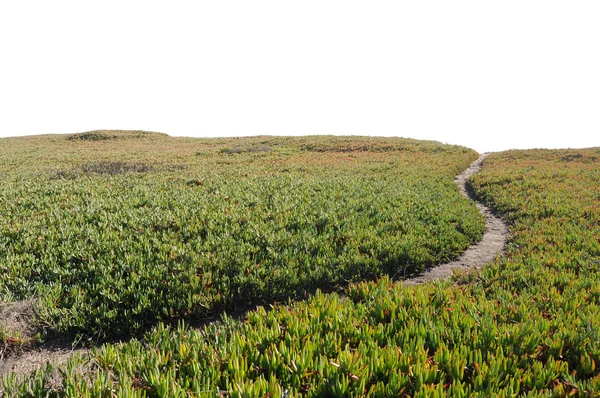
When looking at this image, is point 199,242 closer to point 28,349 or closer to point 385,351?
point 28,349

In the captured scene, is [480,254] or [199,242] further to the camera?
[480,254]

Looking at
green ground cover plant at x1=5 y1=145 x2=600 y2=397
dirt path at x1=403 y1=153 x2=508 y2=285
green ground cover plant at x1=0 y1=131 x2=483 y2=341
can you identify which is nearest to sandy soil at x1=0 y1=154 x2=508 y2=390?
dirt path at x1=403 y1=153 x2=508 y2=285

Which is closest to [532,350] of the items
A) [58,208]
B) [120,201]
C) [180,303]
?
[180,303]

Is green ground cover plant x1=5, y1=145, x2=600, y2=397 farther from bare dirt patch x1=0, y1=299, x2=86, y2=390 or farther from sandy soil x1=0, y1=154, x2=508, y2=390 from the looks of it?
bare dirt patch x1=0, y1=299, x2=86, y2=390

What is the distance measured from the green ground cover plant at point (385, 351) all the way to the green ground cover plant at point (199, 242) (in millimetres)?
1636

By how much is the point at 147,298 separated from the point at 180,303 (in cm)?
56

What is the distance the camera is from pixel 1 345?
5539mm

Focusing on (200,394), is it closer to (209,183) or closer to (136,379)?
(136,379)

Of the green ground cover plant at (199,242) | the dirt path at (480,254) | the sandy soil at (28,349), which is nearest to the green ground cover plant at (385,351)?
the sandy soil at (28,349)

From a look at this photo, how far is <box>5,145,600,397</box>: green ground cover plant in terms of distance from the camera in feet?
11.9

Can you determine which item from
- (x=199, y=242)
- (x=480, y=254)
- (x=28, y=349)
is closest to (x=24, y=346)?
(x=28, y=349)

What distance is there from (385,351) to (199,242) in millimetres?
5907

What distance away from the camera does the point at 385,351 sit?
413cm

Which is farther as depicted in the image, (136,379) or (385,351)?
(385,351)
